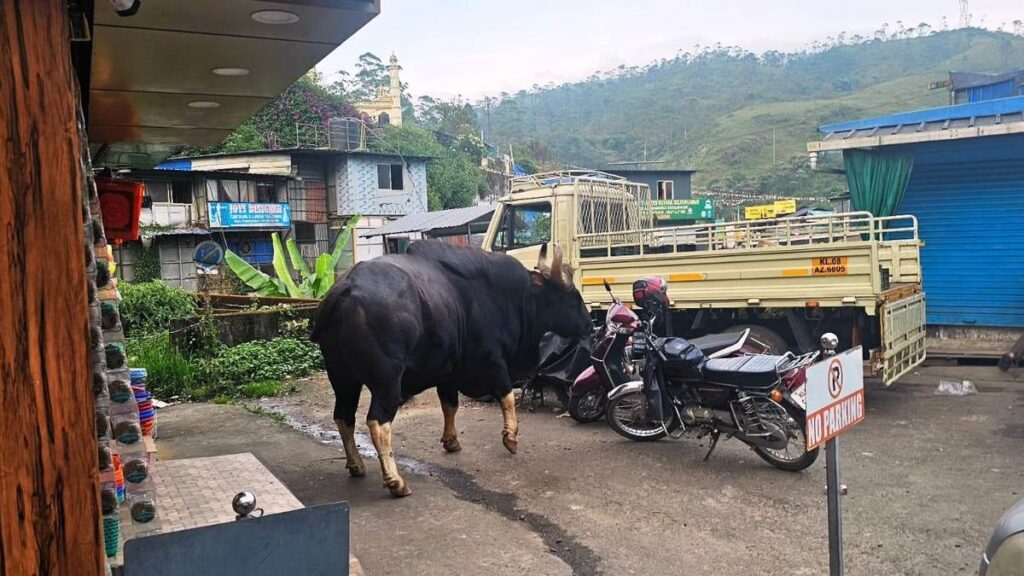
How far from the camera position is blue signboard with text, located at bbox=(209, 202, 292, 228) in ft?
77.2

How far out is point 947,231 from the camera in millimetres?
10492

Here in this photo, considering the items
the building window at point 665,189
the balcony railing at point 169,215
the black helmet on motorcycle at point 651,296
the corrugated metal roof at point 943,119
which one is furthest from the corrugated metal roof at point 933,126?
the building window at point 665,189

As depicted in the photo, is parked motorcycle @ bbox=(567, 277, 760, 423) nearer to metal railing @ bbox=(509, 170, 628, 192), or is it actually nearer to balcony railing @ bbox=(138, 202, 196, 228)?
metal railing @ bbox=(509, 170, 628, 192)

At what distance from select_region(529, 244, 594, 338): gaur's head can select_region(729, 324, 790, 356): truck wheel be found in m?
2.31

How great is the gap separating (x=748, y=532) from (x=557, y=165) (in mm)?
47480

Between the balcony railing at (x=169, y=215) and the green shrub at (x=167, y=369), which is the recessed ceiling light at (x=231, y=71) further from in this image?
the balcony railing at (x=169, y=215)

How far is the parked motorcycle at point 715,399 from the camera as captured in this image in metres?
5.42

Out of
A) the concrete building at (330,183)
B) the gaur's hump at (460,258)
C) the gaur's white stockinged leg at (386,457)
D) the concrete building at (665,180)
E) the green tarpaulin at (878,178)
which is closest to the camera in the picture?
the gaur's white stockinged leg at (386,457)

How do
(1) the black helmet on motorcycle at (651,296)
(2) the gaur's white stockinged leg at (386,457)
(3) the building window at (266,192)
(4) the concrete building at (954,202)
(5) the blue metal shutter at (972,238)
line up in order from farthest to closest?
(3) the building window at (266,192) < (5) the blue metal shutter at (972,238) < (4) the concrete building at (954,202) < (1) the black helmet on motorcycle at (651,296) < (2) the gaur's white stockinged leg at (386,457)

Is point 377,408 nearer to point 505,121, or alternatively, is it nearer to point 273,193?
point 273,193

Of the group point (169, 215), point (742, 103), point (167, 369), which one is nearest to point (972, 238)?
point (167, 369)

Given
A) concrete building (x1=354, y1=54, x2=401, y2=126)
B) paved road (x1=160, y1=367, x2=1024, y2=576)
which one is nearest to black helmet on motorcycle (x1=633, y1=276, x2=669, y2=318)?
paved road (x1=160, y1=367, x2=1024, y2=576)

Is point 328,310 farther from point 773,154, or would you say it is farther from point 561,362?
point 773,154

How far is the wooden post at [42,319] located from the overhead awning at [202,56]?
46.3 inches
